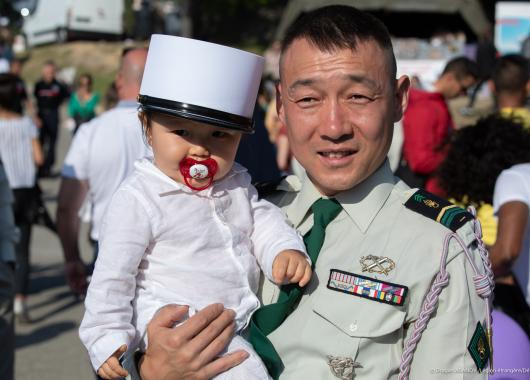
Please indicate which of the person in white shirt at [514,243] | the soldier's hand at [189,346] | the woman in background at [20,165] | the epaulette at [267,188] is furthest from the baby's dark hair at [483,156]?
the woman in background at [20,165]

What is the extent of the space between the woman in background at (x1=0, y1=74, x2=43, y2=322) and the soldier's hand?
5.12 meters

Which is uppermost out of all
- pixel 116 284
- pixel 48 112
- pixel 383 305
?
pixel 383 305

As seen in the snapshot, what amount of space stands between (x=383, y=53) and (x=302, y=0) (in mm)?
20773

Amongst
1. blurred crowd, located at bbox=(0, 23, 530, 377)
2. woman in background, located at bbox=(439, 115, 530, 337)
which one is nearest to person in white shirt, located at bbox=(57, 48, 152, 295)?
blurred crowd, located at bbox=(0, 23, 530, 377)

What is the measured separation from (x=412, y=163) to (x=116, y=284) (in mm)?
4818

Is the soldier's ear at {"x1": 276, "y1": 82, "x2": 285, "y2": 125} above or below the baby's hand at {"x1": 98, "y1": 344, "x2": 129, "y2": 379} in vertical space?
above

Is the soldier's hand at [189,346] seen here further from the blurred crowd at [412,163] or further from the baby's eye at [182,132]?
the blurred crowd at [412,163]

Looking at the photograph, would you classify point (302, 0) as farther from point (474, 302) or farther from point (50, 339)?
point (474, 302)

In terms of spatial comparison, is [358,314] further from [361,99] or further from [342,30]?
[342,30]

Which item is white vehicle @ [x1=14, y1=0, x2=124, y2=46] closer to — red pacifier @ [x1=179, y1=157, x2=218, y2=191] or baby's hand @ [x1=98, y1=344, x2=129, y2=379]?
red pacifier @ [x1=179, y1=157, x2=218, y2=191]

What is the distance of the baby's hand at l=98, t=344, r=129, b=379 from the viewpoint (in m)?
2.15

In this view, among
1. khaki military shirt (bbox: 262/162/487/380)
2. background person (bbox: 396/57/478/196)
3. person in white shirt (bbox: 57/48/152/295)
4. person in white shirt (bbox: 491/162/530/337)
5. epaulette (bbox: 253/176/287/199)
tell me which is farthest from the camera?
background person (bbox: 396/57/478/196)

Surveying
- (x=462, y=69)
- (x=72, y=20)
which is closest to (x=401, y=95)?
(x=462, y=69)

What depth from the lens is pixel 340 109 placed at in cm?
221
